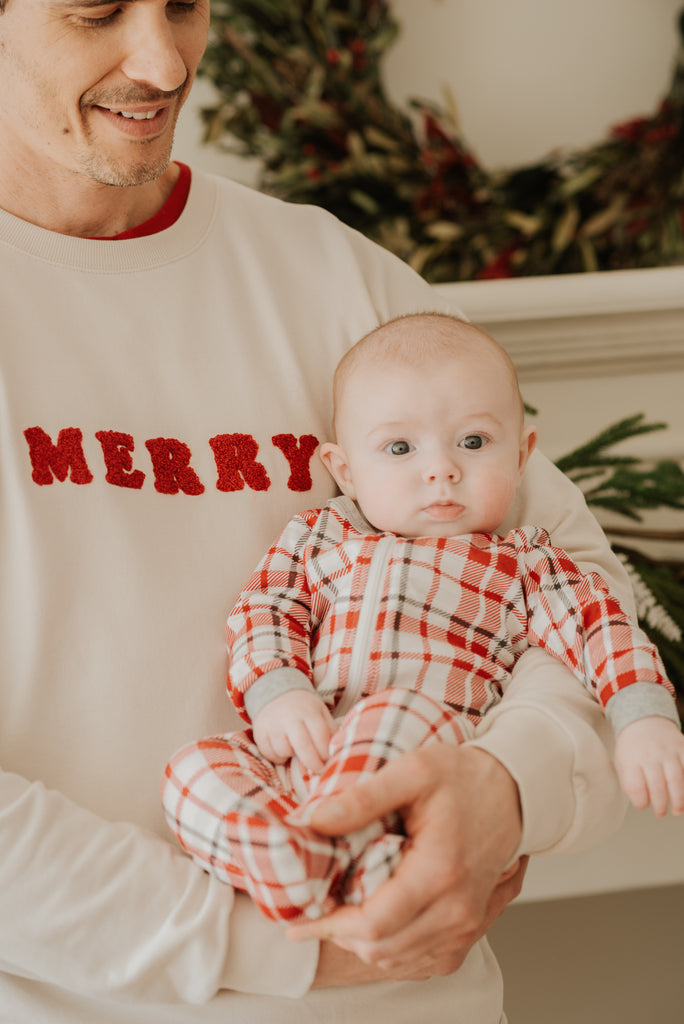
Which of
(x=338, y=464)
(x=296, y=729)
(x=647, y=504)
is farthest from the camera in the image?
(x=647, y=504)

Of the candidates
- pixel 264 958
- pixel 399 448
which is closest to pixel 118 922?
pixel 264 958

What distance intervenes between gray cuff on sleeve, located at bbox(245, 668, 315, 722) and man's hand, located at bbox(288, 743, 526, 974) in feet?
0.56

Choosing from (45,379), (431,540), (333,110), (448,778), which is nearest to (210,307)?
(45,379)

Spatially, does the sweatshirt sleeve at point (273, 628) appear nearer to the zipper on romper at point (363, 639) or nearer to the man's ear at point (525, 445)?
the zipper on romper at point (363, 639)

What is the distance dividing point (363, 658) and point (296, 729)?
113 millimetres

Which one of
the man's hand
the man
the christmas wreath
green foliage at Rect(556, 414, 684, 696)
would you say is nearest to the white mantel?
the christmas wreath

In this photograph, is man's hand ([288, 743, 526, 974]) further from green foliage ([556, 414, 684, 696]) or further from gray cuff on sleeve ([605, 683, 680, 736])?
green foliage ([556, 414, 684, 696])

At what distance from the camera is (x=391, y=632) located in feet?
3.21

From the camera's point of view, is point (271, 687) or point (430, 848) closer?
point (430, 848)

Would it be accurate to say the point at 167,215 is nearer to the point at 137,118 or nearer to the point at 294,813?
the point at 137,118

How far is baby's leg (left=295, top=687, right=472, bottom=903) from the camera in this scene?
0.81 meters

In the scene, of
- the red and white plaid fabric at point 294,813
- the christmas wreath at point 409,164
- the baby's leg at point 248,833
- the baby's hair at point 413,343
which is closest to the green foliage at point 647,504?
the christmas wreath at point 409,164

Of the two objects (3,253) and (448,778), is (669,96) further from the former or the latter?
(448,778)

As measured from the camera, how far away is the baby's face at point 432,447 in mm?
1062
